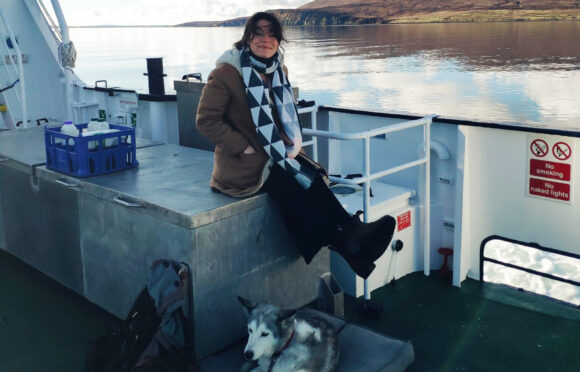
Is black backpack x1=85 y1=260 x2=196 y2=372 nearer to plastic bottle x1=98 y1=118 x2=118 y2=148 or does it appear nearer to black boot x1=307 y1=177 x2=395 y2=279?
black boot x1=307 y1=177 x2=395 y2=279

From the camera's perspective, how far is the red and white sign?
3.54 metres

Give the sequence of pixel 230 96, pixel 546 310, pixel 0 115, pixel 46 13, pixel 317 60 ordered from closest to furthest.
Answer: pixel 230 96 < pixel 546 310 < pixel 0 115 < pixel 46 13 < pixel 317 60

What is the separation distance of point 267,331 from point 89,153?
158 centimetres

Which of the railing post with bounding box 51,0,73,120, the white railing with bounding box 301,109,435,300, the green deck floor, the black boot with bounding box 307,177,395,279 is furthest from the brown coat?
the railing post with bounding box 51,0,73,120

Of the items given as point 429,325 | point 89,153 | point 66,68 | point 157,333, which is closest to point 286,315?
point 157,333

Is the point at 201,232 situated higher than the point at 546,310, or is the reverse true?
the point at 201,232

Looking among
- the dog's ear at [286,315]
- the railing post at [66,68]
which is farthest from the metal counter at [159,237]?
the railing post at [66,68]

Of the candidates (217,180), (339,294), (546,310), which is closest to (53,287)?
(217,180)

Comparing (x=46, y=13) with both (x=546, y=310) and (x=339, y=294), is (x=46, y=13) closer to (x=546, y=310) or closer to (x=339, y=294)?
(x=339, y=294)

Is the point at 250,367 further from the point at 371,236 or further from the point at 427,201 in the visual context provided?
the point at 427,201

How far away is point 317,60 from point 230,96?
52991 millimetres

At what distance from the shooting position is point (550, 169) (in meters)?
3.60

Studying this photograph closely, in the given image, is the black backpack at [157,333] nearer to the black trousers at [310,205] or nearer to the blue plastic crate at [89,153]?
the black trousers at [310,205]

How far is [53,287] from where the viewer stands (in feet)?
12.8
